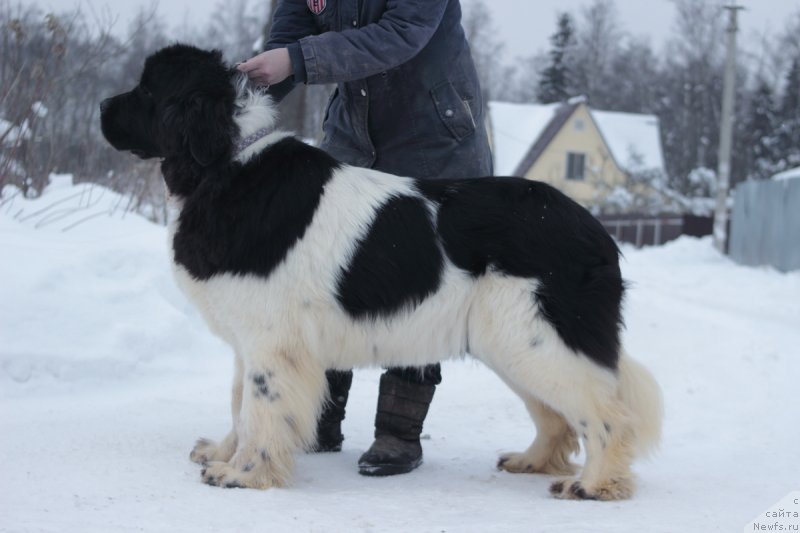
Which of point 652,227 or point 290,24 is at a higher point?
point 290,24

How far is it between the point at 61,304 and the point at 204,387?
3.24 ft

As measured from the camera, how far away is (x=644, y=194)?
→ 1475 inches

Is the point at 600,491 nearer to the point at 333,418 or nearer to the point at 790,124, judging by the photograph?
the point at 333,418

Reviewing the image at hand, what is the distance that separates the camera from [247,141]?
3.38 m

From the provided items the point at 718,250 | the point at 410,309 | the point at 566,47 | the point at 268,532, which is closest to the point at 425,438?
the point at 410,309

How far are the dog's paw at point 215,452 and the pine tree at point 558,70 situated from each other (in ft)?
163

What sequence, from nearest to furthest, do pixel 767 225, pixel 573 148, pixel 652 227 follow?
1. pixel 767 225
2. pixel 652 227
3. pixel 573 148

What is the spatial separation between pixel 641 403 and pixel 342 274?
1.35m

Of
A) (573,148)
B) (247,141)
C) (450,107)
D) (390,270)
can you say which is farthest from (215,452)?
(573,148)

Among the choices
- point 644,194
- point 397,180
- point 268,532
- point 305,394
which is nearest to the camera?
point 268,532

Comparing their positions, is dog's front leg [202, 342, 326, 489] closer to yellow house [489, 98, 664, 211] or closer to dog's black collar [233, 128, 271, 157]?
dog's black collar [233, 128, 271, 157]

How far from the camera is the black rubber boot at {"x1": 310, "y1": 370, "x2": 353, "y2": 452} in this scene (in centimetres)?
412

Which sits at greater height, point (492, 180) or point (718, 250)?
point (492, 180)

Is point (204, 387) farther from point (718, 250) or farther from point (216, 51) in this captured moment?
point (718, 250)
